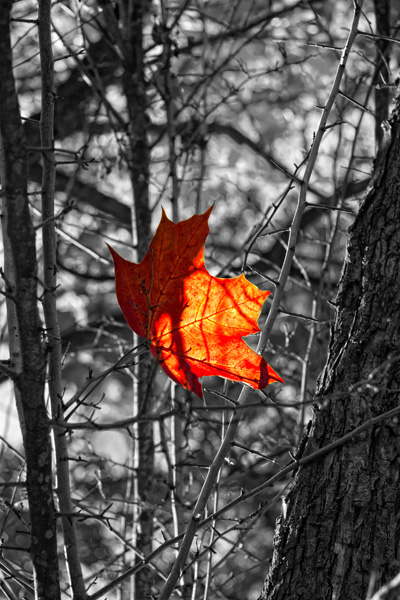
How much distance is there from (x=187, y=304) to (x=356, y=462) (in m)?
0.40

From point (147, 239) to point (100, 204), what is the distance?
5.93 feet

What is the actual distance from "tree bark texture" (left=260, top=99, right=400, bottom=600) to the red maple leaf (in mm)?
184

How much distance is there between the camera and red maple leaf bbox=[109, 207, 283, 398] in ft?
3.73

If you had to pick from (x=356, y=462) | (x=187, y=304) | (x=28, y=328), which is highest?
(x=187, y=304)

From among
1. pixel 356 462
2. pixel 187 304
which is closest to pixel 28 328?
pixel 187 304

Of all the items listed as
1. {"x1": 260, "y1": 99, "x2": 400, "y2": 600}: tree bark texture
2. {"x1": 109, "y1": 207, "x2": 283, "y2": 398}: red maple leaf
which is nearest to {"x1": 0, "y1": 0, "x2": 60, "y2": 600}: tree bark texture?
{"x1": 109, "y1": 207, "x2": 283, "y2": 398}: red maple leaf

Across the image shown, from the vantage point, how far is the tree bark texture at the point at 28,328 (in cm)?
82

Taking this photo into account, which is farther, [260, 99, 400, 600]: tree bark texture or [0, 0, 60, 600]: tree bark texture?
[260, 99, 400, 600]: tree bark texture

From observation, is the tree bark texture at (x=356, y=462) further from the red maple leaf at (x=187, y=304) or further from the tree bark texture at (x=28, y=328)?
the tree bark texture at (x=28, y=328)

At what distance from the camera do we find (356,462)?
1178 millimetres

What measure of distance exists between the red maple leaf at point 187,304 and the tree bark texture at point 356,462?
18 centimetres

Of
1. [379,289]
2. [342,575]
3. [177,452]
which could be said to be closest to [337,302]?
[379,289]

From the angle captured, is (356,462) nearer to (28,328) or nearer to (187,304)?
(187,304)

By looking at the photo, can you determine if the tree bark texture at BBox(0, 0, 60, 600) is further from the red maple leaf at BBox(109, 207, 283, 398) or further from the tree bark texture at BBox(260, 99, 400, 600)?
the tree bark texture at BBox(260, 99, 400, 600)
